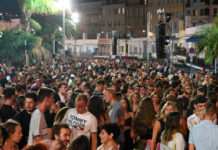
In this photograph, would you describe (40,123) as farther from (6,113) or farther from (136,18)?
(136,18)

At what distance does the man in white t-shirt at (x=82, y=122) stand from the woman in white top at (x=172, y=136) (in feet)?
4.25

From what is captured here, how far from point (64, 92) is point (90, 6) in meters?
130

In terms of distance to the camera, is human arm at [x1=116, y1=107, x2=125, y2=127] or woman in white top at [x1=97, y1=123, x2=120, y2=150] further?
human arm at [x1=116, y1=107, x2=125, y2=127]

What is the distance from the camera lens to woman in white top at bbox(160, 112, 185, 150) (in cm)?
662

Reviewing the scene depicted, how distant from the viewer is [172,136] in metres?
6.65

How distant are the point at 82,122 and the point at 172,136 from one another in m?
1.62

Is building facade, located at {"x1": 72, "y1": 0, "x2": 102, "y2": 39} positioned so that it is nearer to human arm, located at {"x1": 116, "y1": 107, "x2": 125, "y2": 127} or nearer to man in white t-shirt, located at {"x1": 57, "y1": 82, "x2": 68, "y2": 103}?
man in white t-shirt, located at {"x1": 57, "y1": 82, "x2": 68, "y2": 103}

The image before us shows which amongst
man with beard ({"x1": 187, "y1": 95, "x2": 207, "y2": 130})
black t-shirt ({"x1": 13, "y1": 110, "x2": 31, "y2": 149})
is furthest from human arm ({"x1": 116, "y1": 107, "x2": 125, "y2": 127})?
black t-shirt ({"x1": 13, "y1": 110, "x2": 31, "y2": 149})

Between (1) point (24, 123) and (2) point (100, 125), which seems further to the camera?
(2) point (100, 125)

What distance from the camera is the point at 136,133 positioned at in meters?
8.57

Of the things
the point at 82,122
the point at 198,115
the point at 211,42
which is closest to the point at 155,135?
the point at 82,122

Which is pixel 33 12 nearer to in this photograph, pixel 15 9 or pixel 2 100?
pixel 15 9

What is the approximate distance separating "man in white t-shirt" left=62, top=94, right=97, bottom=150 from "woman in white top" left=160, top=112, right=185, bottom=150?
129 cm

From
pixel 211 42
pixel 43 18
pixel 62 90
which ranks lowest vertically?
pixel 62 90
